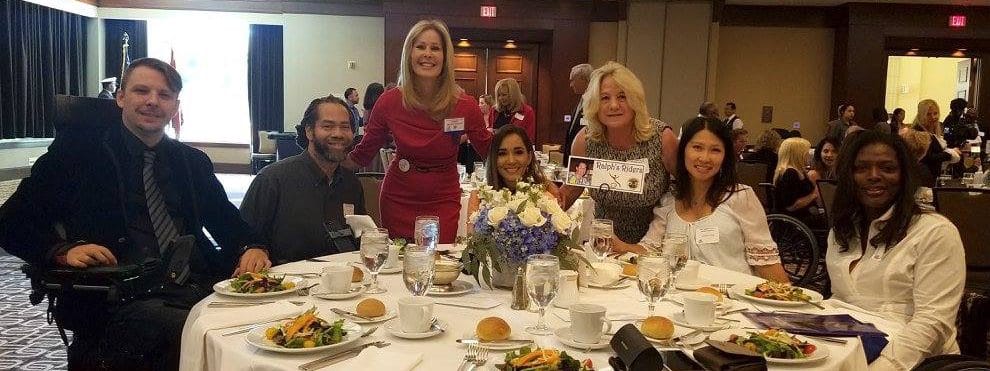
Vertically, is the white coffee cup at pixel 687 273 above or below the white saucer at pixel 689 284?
above

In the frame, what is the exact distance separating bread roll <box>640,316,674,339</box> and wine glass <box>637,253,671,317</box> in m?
0.14

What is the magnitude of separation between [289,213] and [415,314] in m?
1.47

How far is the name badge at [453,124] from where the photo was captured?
356cm

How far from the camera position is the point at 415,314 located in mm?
1676

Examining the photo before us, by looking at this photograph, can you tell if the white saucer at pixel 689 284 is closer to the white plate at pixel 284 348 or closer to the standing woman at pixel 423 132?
the white plate at pixel 284 348

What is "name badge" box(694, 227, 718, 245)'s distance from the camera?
8.75 feet

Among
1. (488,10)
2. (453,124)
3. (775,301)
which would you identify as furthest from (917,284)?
(488,10)

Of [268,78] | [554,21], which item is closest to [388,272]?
[554,21]

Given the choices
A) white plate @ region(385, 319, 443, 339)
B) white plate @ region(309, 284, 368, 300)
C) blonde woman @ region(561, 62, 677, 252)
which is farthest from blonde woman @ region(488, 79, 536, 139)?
white plate @ region(385, 319, 443, 339)

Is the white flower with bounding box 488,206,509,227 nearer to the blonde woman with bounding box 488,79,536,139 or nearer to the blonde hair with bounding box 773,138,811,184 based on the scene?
the blonde hair with bounding box 773,138,811,184

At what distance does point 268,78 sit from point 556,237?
12571 millimetres

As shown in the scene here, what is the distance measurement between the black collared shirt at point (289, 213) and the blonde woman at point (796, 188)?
381 cm

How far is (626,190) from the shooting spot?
9.89 feet

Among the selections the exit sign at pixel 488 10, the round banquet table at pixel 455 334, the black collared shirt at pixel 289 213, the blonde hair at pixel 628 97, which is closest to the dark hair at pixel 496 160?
the blonde hair at pixel 628 97
